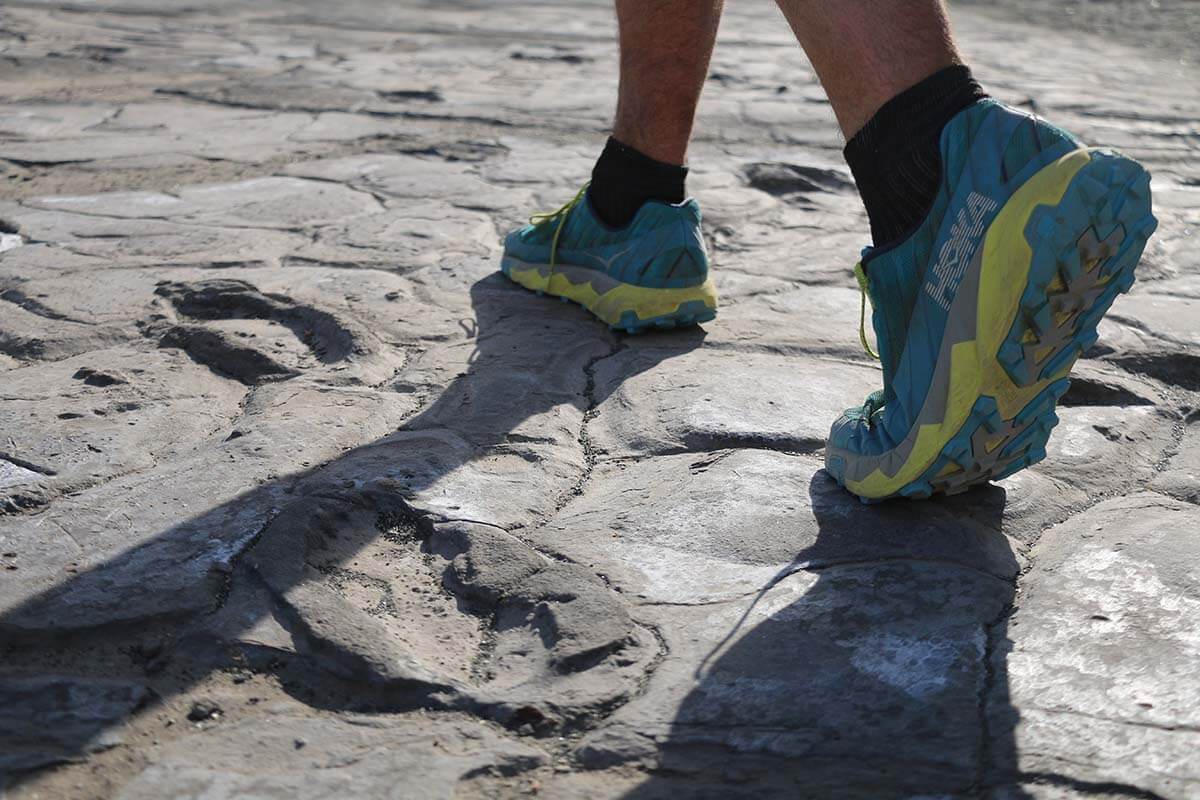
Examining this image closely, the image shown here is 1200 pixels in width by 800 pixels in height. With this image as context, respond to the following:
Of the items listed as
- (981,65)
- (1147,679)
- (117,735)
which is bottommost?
(117,735)

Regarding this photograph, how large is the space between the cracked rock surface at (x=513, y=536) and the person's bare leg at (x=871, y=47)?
49 cm

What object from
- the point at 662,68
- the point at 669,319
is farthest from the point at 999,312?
the point at 662,68

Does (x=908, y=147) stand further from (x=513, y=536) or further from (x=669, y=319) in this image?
(x=669, y=319)

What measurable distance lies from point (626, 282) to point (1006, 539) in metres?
0.94

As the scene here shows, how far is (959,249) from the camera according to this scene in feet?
4.70

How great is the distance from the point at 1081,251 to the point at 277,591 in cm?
92

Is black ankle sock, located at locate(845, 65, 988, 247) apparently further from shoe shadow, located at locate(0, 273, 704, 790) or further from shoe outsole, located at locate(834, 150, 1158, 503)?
shoe shadow, located at locate(0, 273, 704, 790)

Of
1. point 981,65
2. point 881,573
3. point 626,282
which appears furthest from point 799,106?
point 881,573

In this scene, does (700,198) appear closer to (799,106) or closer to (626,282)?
(626,282)

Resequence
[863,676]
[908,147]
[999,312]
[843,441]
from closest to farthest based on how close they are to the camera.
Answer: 1. [863,676]
2. [999,312]
3. [908,147]
4. [843,441]

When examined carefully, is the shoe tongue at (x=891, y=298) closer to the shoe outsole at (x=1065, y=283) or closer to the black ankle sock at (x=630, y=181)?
the shoe outsole at (x=1065, y=283)

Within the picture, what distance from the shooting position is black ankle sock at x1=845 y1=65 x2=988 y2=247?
1.49m

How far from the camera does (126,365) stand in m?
2.03

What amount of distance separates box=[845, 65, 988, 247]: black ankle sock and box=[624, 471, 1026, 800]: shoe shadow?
1.22ft
